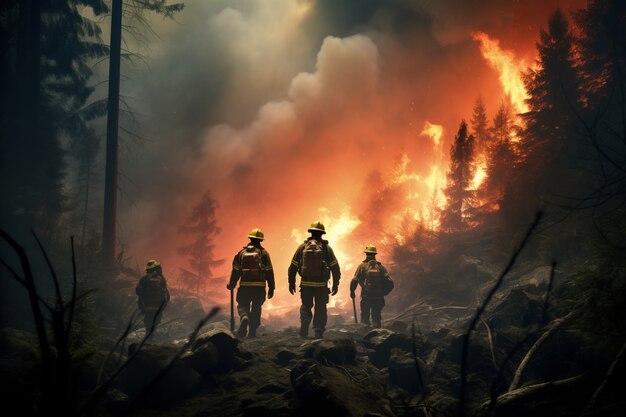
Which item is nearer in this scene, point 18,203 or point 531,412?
point 531,412

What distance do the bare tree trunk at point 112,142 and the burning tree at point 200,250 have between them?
19473 millimetres

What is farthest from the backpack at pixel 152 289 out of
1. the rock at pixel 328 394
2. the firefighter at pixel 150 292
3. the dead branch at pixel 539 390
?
the dead branch at pixel 539 390

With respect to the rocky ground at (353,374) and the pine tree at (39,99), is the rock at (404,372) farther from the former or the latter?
the pine tree at (39,99)

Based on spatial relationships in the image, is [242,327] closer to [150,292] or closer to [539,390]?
[150,292]

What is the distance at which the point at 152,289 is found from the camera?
1062 centimetres

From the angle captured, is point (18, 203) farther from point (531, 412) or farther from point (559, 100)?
point (559, 100)

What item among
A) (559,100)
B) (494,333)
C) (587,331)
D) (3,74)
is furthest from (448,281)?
(3,74)

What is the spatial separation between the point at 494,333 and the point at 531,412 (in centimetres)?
349

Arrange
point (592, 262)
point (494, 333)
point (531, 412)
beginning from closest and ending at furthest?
point (531, 412) → point (592, 262) → point (494, 333)

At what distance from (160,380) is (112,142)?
54.1 ft

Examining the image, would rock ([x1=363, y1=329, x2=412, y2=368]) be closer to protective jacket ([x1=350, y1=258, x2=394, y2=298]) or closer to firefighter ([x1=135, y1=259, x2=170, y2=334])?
protective jacket ([x1=350, y1=258, x2=394, y2=298])

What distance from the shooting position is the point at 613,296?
4836mm

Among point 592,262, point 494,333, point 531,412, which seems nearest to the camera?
point 531,412

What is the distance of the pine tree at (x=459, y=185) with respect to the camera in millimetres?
27297
